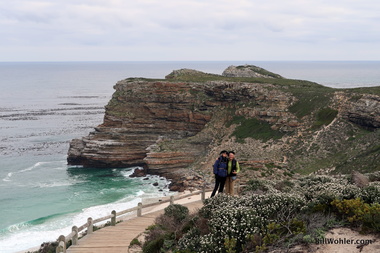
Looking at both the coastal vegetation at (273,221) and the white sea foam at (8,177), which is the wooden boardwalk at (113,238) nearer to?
the coastal vegetation at (273,221)

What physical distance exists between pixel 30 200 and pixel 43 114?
71.1 metres

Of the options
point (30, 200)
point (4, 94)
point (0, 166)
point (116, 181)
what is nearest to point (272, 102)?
point (116, 181)

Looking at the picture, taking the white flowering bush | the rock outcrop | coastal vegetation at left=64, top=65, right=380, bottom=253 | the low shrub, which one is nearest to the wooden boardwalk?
Answer: coastal vegetation at left=64, top=65, right=380, bottom=253

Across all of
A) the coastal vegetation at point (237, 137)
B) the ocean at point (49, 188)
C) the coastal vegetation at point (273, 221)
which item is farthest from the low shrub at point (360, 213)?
the ocean at point (49, 188)

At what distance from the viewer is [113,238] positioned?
14.6 metres

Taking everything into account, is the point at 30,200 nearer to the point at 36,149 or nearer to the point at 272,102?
the point at 36,149

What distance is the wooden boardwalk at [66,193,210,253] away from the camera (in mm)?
13509

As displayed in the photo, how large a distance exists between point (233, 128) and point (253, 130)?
150 inches

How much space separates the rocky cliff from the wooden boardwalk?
1069 inches

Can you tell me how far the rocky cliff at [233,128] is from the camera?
44.3m

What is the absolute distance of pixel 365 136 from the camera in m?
43.8

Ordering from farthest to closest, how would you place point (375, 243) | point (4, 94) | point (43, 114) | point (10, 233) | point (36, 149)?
point (4, 94) → point (43, 114) → point (36, 149) → point (10, 233) → point (375, 243)

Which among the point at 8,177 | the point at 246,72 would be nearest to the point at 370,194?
the point at 8,177

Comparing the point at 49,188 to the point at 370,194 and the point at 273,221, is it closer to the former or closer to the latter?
the point at 273,221
